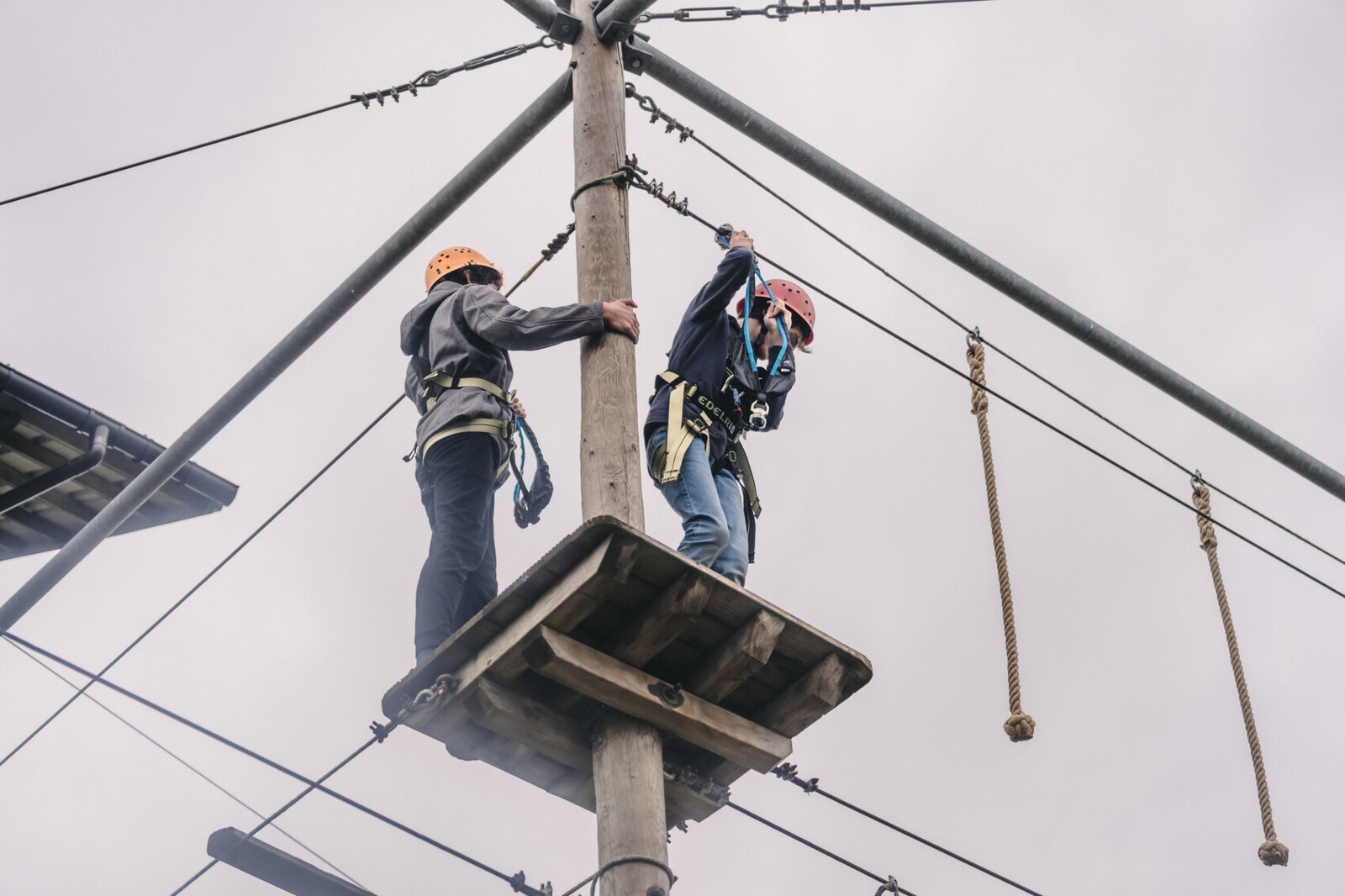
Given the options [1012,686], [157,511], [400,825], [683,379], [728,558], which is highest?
[157,511]

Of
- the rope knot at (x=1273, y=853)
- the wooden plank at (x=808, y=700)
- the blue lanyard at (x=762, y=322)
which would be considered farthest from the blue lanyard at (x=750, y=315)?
the rope knot at (x=1273, y=853)

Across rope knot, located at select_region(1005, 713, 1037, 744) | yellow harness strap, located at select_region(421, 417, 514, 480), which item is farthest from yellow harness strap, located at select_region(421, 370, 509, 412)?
rope knot, located at select_region(1005, 713, 1037, 744)

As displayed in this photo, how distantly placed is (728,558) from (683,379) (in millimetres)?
683

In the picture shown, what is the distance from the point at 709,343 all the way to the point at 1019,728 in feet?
5.89

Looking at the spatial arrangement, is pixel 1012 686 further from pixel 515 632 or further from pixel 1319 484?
pixel 1319 484

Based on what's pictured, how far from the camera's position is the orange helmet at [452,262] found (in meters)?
6.77

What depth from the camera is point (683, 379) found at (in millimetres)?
6297

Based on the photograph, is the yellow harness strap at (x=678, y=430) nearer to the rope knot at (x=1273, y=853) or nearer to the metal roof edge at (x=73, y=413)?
the rope knot at (x=1273, y=853)

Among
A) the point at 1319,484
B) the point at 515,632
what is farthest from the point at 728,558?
the point at 1319,484

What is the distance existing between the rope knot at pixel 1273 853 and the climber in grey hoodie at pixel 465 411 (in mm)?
3129

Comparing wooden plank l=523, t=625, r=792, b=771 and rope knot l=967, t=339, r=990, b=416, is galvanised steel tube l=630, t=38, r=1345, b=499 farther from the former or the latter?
wooden plank l=523, t=625, r=792, b=771

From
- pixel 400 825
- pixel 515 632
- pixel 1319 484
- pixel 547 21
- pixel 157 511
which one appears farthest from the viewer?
pixel 157 511

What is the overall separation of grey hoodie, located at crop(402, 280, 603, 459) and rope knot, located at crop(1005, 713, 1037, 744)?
2007mm

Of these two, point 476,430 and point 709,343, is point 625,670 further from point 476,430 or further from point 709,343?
point 709,343
